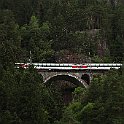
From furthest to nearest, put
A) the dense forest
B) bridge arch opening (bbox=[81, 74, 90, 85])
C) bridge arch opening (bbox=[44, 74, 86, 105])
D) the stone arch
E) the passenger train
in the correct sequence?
bridge arch opening (bbox=[81, 74, 90, 85]) < the passenger train < bridge arch opening (bbox=[44, 74, 86, 105]) < the stone arch < the dense forest

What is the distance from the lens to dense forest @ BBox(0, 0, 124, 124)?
175 feet

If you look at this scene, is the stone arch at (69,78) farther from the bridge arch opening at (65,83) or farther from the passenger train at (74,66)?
the passenger train at (74,66)

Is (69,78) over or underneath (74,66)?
underneath

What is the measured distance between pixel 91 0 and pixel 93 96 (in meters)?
35.9

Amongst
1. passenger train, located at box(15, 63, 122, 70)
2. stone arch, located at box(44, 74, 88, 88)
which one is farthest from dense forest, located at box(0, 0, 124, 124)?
stone arch, located at box(44, 74, 88, 88)

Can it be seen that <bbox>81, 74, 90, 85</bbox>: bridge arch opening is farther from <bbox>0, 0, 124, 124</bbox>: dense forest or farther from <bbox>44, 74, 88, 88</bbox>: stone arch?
<bbox>0, 0, 124, 124</bbox>: dense forest

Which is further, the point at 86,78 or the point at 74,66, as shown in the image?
the point at 86,78

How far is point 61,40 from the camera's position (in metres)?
80.8

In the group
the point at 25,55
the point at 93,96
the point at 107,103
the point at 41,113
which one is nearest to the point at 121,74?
the point at 93,96

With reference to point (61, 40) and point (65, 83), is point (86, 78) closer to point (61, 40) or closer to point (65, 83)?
A: point (65, 83)

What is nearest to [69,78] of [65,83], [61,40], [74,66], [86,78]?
[65,83]

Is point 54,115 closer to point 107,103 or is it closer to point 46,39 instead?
point 107,103

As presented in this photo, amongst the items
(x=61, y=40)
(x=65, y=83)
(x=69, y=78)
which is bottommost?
(x=65, y=83)

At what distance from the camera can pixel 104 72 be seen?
7212cm
